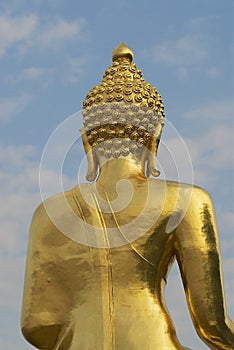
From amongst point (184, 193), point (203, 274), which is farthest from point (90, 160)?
point (203, 274)

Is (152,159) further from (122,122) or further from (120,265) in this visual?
(120,265)

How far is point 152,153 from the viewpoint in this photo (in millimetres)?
6246

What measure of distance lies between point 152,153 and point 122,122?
0.35 m

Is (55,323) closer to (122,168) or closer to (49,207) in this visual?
(49,207)

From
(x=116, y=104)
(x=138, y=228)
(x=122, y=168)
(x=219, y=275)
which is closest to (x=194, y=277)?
(x=219, y=275)

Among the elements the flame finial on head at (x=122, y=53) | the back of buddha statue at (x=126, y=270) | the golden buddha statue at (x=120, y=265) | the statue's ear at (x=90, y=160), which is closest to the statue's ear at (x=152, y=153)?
the golden buddha statue at (x=120, y=265)

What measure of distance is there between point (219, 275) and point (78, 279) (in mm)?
1017

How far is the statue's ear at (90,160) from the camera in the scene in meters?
6.22

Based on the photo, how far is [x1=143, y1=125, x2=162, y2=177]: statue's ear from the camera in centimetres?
618

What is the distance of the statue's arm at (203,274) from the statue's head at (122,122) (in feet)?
2.08

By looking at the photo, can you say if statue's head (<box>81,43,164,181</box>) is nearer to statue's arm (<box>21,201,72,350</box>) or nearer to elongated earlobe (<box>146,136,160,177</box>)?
elongated earlobe (<box>146,136,160,177</box>)

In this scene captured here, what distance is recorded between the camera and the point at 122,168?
6.05 m

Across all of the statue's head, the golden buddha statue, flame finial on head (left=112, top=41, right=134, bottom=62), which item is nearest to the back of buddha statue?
the golden buddha statue

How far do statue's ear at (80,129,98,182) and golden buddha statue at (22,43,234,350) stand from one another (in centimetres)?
15
